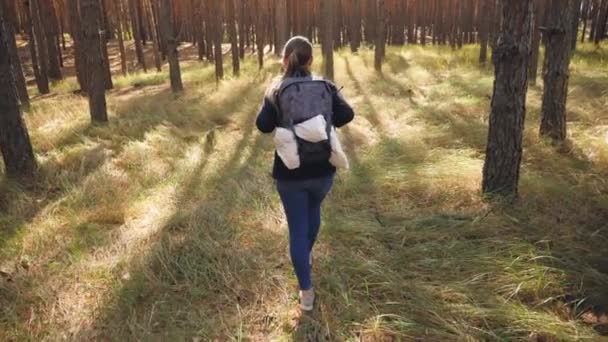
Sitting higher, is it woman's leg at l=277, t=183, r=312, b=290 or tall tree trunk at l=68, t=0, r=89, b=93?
tall tree trunk at l=68, t=0, r=89, b=93

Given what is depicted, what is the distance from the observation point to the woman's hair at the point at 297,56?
8.60ft

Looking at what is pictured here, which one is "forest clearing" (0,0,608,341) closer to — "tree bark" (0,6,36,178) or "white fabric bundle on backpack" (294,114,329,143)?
"tree bark" (0,6,36,178)

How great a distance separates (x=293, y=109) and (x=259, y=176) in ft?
8.78

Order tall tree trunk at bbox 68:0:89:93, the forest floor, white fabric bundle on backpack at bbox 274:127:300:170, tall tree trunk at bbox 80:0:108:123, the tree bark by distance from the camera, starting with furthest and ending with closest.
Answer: tall tree trunk at bbox 68:0:89:93, tall tree trunk at bbox 80:0:108:123, the tree bark, the forest floor, white fabric bundle on backpack at bbox 274:127:300:170

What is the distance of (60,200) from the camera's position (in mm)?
4477

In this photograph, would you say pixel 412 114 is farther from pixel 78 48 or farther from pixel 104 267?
pixel 78 48

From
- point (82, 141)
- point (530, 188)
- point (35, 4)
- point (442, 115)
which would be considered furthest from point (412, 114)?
point (35, 4)

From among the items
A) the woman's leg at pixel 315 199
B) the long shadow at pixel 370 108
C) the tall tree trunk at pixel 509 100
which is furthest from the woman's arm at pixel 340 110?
the long shadow at pixel 370 108

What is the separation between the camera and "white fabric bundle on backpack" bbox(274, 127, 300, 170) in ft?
8.39

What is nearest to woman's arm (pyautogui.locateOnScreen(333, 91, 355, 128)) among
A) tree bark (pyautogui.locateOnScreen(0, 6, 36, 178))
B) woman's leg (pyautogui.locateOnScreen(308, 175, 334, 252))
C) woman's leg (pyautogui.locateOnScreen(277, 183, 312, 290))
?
woman's leg (pyautogui.locateOnScreen(308, 175, 334, 252))

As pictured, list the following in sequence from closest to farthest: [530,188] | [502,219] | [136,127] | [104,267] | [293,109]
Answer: [293,109]
[104,267]
[502,219]
[530,188]
[136,127]

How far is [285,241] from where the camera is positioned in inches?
149

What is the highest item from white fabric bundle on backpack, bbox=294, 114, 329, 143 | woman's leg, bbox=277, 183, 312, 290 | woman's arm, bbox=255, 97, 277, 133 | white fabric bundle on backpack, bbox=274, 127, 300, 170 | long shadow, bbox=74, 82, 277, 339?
woman's arm, bbox=255, 97, 277, 133

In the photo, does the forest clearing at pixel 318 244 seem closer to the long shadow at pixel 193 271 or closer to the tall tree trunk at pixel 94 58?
the long shadow at pixel 193 271
